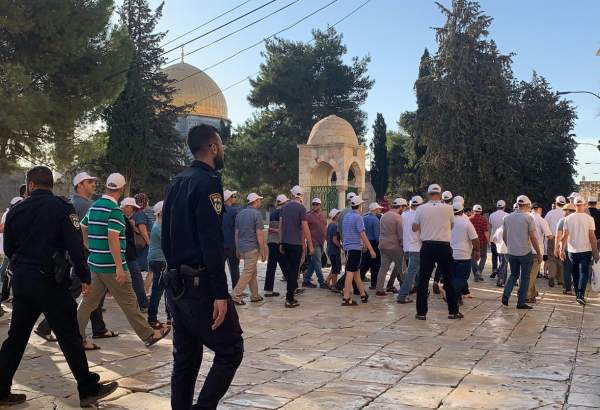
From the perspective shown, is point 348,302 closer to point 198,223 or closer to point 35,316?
point 35,316

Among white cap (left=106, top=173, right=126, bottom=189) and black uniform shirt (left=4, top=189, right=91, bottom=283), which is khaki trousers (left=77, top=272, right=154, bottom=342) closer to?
white cap (left=106, top=173, right=126, bottom=189)

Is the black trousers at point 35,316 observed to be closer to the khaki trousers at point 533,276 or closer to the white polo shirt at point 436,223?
the white polo shirt at point 436,223

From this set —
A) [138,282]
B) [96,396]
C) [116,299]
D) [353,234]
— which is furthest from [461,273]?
[96,396]

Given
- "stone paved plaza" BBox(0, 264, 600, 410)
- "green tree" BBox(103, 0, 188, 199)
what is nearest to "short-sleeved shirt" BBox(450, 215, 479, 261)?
"stone paved plaza" BBox(0, 264, 600, 410)

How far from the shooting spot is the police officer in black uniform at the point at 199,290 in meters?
3.17

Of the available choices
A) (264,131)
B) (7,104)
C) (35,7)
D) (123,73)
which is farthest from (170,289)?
(264,131)

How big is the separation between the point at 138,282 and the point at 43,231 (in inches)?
141

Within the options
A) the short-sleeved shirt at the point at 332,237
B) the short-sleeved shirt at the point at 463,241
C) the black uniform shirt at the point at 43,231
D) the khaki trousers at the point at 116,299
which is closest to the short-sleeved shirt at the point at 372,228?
the short-sleeved shirt at the point at 332,237

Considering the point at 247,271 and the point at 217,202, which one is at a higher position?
the point at 217,202

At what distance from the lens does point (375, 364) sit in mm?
5504

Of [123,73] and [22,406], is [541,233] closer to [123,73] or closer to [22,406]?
[22,406]

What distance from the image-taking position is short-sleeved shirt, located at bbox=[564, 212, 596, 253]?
9.04 meters

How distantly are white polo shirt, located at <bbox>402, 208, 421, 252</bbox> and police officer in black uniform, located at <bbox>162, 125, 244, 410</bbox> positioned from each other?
629 cm

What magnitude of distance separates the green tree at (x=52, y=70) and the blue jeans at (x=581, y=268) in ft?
51.5
